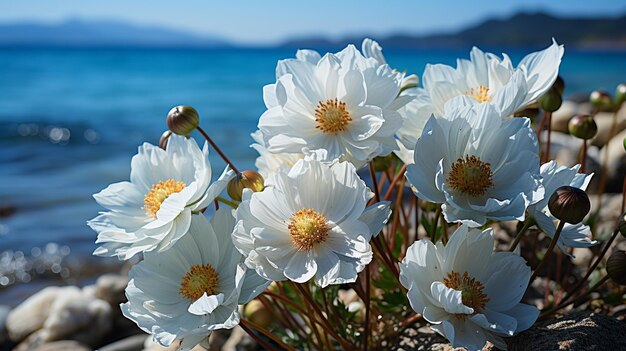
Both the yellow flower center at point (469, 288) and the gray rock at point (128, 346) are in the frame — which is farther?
the gray rock at point (128, 346)

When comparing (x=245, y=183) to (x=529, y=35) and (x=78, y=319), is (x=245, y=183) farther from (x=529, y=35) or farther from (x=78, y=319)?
(x=529, y=35)

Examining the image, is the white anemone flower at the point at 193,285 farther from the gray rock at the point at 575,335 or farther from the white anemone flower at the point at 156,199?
the gray rock at the point at 575,335

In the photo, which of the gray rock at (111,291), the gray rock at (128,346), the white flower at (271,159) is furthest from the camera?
the gray rock at (111,291)

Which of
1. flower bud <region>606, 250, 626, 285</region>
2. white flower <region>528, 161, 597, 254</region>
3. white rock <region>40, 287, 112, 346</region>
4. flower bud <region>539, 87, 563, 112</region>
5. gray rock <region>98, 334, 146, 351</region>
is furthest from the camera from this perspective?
white rock <region>40, 287, 112, 346</region>

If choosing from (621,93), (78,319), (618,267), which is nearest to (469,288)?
(618,267)

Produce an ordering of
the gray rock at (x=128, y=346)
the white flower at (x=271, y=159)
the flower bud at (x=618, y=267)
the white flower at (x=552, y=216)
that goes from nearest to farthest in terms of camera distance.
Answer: the white flower at (x=552, y=216) < the flower bud at (x=618, y=267) < the white flower at (x=271, y=159) < the gray rock at (x=128, y=346)

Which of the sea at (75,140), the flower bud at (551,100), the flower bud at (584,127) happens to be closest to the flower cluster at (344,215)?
the flower bud at (551,100)

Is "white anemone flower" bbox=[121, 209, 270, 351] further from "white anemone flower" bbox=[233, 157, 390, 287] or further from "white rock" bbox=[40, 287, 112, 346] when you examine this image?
"white rock" bbox=[40, 287, 112, 346]

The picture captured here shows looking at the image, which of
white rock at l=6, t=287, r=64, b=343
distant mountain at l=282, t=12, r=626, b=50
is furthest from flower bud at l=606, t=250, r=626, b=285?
distant mountain at l=282, t=12, r=626, b=50
